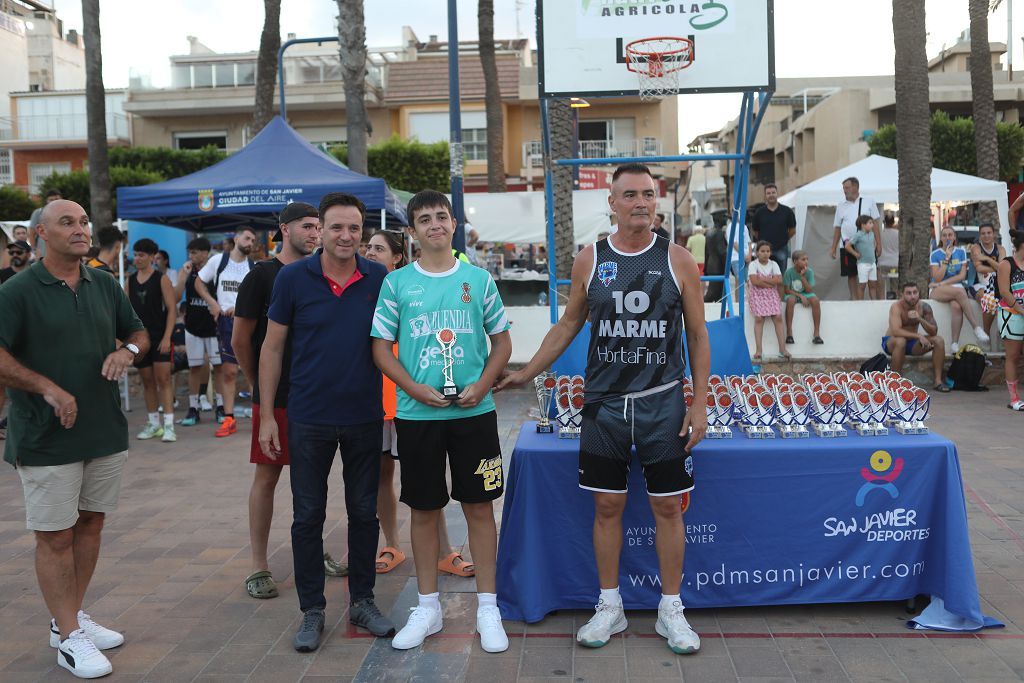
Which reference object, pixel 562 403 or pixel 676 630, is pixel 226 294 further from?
pixel 676 630

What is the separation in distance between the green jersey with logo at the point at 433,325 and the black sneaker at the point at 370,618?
3.03 ft

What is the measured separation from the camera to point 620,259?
389 centimetres

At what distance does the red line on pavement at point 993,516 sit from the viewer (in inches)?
204

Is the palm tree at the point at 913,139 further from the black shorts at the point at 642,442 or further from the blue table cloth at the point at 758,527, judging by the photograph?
the black shorts at the point at 642,442

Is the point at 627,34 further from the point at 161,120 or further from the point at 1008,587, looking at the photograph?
the point at 161,120

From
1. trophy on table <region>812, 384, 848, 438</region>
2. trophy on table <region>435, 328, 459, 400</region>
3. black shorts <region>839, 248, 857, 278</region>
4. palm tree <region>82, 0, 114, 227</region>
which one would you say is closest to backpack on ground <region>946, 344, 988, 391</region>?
black shorts <region>839, 248, 857, 278</region>

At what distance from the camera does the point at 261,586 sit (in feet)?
15.0

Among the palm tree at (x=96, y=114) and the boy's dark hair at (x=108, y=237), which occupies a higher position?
the palm tree at (x=96, y=114)

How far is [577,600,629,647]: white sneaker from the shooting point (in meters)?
3.87

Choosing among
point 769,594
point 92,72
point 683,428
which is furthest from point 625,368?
point 92,72

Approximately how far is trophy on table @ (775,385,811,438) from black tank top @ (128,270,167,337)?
6.38 m

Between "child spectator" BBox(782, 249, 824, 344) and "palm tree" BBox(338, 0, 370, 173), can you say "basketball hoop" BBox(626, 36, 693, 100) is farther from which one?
"palm tree" BBox(338, 0, 370, 173)

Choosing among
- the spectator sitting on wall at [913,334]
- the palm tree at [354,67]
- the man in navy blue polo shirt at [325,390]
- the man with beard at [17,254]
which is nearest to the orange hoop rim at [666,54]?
the man in navy blue polo shirt at [325,390]

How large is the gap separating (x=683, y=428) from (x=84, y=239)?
103 inches
